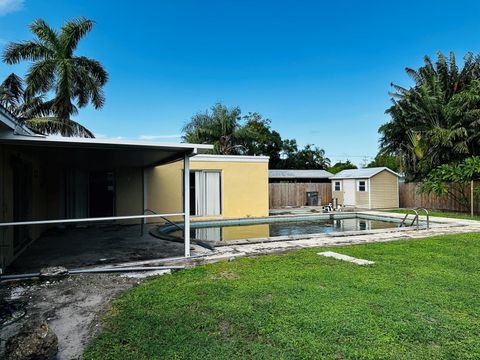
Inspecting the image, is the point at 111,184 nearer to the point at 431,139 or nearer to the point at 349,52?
the point at 349,52

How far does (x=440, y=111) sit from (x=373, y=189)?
741cm

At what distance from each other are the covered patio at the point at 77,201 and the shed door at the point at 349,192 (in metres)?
12.1

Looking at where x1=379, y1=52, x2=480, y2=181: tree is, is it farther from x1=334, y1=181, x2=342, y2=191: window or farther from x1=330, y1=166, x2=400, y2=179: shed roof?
x1=334, y1=181, x2=342, y2=191: window

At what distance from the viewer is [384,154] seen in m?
29.0

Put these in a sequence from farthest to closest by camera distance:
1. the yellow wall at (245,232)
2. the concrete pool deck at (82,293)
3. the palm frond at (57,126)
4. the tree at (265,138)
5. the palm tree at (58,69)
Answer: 1. the tree at (265,138)
2. the palm tree at (58,69)
3. the palm frond at (57,126)
4. the yellow wall at (245,232)
5. the concrete pool deck at (82,293)

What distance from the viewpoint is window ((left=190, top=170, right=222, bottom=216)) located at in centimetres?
1396

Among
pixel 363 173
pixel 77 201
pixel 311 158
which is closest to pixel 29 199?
pixel 77 201

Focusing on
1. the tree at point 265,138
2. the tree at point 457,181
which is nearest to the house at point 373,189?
the tree at point 457,181

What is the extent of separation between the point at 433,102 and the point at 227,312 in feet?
75.1

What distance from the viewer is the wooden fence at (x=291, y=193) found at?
69.5 feet

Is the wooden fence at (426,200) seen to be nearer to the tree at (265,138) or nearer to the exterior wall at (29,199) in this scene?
the tree at (265,138)

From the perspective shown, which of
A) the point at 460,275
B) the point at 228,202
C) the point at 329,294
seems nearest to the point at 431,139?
the point at 228,202

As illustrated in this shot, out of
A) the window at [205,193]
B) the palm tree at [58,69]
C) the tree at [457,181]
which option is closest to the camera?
the window at [205,193]

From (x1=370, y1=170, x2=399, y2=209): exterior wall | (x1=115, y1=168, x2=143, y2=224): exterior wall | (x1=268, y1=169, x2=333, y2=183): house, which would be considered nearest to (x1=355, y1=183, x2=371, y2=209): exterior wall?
Result: (x1=370, y1=170, x2=399, y2=209): exterior wall
